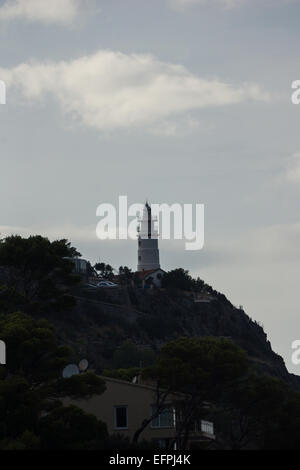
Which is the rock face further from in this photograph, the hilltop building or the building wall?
the building wall

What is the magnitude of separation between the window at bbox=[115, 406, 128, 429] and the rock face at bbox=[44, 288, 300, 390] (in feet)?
175

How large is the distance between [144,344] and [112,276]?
36008 millimetres

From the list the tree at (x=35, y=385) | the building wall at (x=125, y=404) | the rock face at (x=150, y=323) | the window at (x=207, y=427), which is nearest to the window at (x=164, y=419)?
the building wall at (x=125, y=404)

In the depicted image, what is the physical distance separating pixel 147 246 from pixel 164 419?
133 meters

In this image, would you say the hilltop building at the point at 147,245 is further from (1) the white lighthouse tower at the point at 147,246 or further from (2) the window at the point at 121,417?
(2) the window at the point at 121,417

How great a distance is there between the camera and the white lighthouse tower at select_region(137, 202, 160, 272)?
191m

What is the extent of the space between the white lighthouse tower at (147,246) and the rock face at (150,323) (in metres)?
21.4

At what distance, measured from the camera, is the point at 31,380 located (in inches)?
2068

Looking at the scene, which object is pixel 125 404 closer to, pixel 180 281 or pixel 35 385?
pixel 35 385

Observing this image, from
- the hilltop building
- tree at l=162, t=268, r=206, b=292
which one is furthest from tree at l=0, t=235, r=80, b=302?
the hilltop building

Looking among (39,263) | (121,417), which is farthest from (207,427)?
(39,263)

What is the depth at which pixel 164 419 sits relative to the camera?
6169cm
